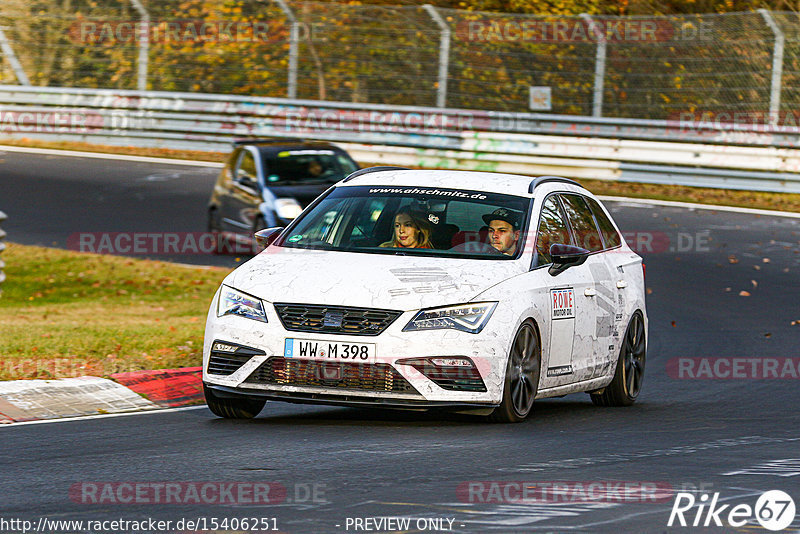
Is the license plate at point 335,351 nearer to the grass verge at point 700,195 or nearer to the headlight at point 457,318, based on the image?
the headlight at point 457,318

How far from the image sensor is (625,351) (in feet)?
36.5

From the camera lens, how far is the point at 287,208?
19500mm

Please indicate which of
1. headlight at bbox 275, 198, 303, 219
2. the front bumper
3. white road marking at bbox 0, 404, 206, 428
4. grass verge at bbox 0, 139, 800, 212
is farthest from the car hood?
grass verge at bbox 0, 139, 800, 212

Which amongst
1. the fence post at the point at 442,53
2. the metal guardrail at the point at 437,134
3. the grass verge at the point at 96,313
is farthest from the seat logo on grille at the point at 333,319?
the fence post at the point at 442,53

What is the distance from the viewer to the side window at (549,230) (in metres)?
9.92

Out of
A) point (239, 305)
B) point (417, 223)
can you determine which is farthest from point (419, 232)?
point (239, 305)

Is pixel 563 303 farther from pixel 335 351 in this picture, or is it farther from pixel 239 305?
pixel 239 305

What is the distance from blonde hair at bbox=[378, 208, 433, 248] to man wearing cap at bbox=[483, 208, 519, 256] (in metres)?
0.41

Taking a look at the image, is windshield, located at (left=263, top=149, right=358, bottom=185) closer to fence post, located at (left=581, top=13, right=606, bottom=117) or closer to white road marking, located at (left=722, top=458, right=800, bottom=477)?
fence post, located at (left=581, top=13, right=606, bottom=117)

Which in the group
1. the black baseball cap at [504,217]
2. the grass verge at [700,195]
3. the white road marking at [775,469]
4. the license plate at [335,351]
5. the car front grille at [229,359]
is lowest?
the grass verge at [700,195]

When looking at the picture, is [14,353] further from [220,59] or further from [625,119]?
[220,59]

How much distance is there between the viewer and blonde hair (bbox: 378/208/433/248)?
32.2ft

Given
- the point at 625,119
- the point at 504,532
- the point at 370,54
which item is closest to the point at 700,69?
the point at 625,119

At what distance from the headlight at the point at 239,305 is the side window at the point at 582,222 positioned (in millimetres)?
2751
